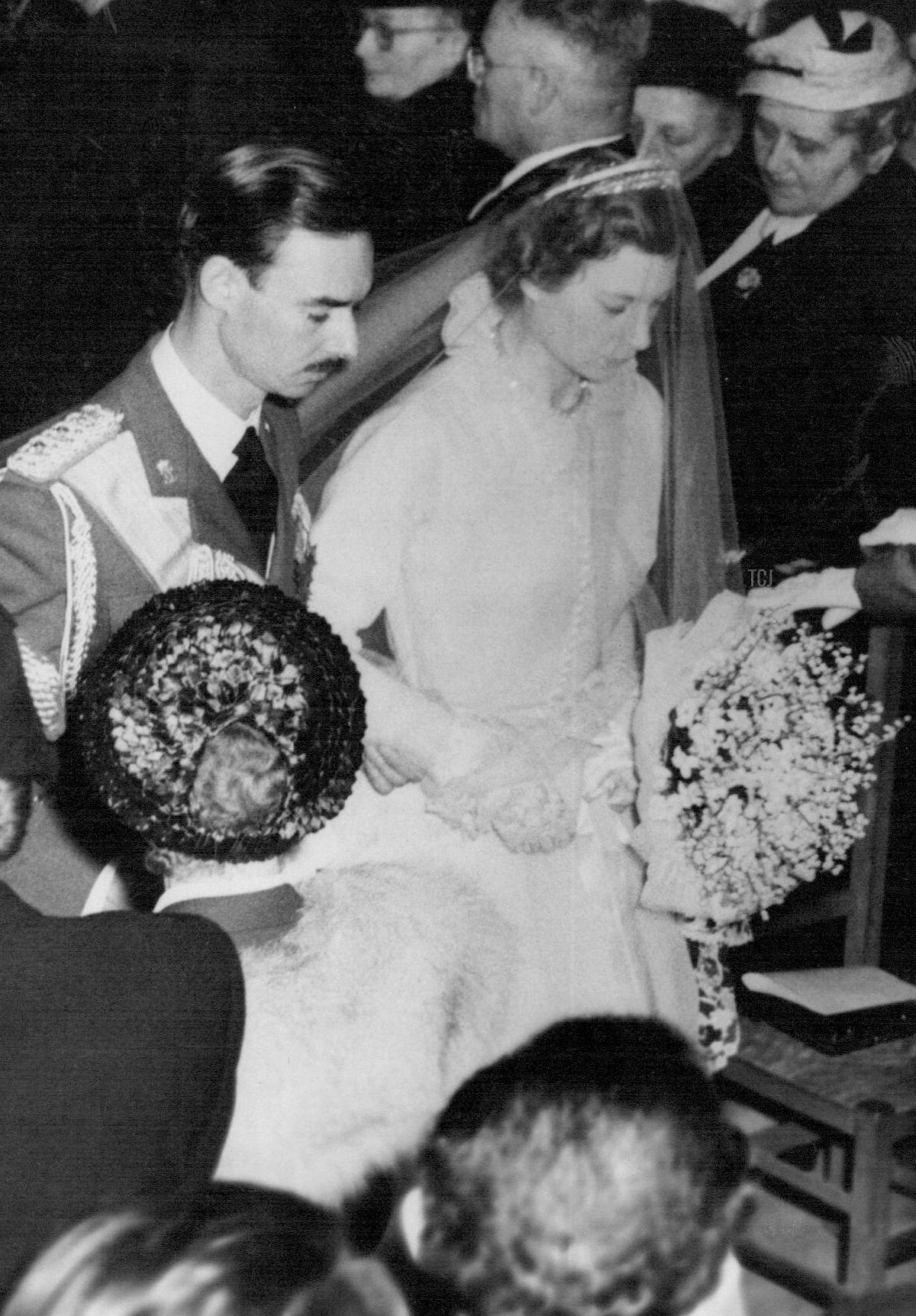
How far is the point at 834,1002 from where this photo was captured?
114 inches

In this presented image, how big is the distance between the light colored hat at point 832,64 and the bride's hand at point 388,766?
1262mm

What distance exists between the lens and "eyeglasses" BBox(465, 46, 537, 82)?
2576 millimetres

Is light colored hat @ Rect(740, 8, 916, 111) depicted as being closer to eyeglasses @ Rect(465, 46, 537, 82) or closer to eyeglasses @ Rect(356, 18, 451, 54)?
eyeglasses @ Rect(465, 46, 537, 82)

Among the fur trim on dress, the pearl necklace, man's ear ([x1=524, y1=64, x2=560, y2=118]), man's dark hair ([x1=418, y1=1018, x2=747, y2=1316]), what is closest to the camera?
man's dark hair ([x1=418, y1=1018, x2=747, y2=1316])

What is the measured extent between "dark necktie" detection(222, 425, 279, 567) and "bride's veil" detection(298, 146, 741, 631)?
70 millimetres

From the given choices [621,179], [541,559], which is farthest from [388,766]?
[621,179]

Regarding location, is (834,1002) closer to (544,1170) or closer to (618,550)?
(618,550)

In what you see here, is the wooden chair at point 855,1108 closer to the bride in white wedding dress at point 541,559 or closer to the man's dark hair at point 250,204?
the bride in white wedding dress at point 541,559

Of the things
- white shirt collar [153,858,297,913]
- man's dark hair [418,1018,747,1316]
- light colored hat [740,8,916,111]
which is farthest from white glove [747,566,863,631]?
man's dark hair [418,1018,747,1316]

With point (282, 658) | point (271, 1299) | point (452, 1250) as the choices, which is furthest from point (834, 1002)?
point (271, 1299)

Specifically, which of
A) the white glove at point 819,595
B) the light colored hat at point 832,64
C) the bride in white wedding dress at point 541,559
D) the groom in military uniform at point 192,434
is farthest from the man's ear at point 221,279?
the white glove at point 819,595

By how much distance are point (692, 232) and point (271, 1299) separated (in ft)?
6.77

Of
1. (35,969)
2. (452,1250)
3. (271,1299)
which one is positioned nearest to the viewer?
(271,1299)

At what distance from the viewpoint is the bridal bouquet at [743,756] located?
2.81m
